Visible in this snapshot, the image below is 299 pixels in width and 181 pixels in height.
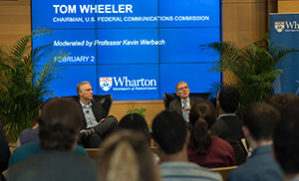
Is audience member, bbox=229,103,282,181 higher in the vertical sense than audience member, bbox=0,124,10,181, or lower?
higher

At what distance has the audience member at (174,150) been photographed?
1948 millimetres

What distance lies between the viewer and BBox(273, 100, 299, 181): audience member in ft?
4.75

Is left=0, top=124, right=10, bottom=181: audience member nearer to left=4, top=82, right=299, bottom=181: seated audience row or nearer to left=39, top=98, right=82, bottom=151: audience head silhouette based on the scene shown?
left=4, top=82, right=299, bottom=181: seated audience row

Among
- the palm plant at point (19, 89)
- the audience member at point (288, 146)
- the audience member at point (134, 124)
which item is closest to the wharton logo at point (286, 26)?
the palm plant at point (19, 89)

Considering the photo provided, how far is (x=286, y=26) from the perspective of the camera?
768 centimetres

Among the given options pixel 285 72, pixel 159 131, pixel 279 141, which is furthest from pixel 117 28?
pixel 279 141

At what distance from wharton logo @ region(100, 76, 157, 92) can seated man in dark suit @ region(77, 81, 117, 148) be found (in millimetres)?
1607

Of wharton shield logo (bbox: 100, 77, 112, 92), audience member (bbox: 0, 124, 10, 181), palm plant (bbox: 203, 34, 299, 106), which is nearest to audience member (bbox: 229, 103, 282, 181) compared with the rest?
audience member (bbox: 0, 124, 10, 181)

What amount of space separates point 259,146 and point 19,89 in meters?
6.03

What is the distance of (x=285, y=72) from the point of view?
770cm

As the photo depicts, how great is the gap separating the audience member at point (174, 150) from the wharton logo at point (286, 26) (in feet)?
19.6

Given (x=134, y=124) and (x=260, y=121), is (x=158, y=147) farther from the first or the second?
(x=134, y=124)

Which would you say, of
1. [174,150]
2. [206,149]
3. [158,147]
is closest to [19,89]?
[206,149]

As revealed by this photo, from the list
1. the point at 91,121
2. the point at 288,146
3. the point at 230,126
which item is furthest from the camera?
the point at 91,121
